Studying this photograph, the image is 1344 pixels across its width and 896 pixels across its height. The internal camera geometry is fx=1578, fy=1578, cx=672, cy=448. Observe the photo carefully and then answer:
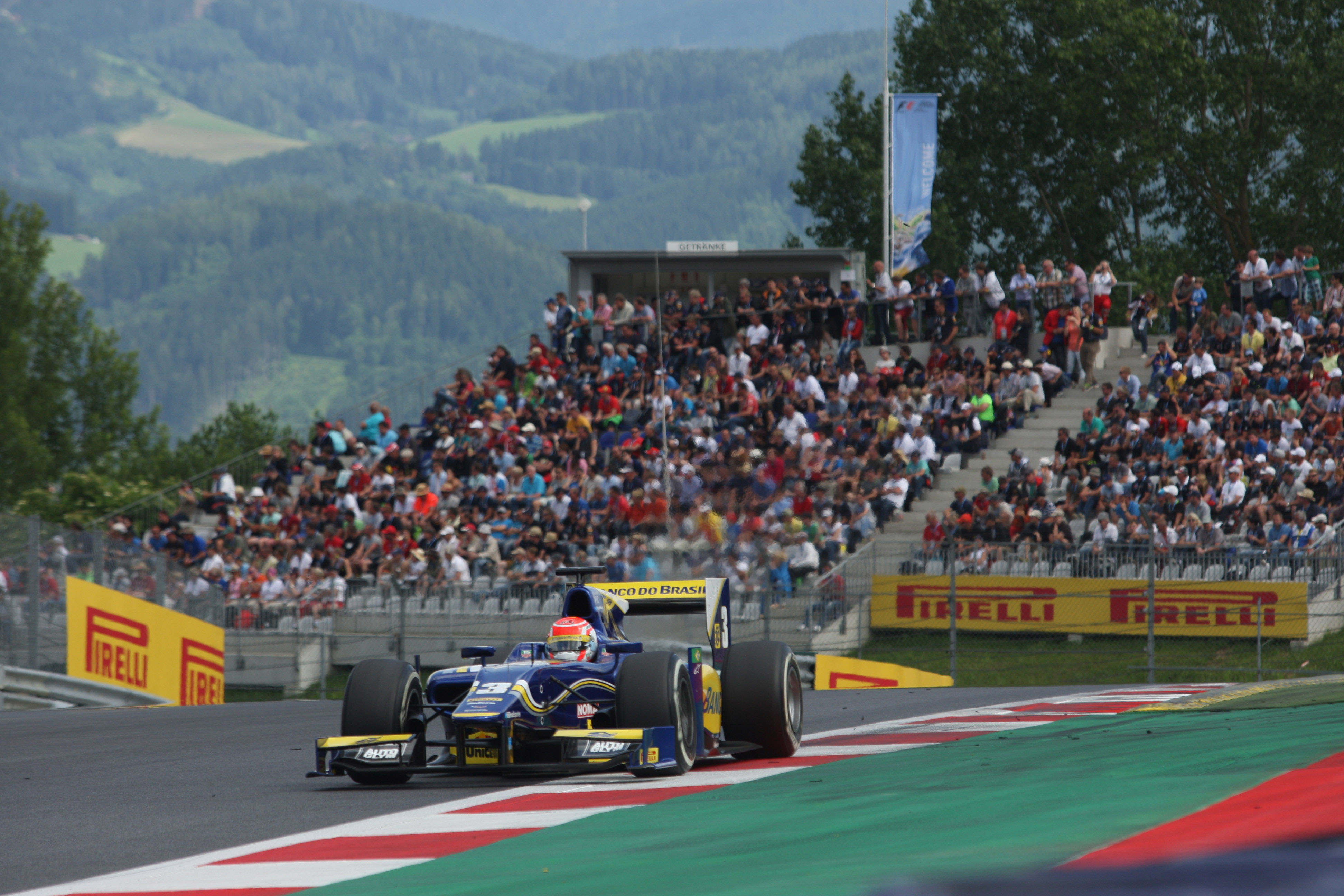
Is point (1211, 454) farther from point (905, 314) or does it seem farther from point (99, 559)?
point (99, 559)

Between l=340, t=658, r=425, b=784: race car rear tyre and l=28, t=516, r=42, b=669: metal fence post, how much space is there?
10570 mm

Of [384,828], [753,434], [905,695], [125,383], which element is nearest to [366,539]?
[753,434]

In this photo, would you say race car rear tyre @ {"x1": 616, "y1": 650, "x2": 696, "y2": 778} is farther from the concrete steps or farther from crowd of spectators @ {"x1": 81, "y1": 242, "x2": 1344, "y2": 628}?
the concrete steps

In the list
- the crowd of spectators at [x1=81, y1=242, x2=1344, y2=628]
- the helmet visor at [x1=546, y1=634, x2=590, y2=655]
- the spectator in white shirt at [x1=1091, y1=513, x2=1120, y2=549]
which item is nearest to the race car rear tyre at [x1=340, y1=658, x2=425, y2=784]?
the helmet visor at [x1=546, y1=634, x2=590, y2=655]

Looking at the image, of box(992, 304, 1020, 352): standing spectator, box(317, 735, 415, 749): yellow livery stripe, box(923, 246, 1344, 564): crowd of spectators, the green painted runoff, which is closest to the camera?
the green painted runoff

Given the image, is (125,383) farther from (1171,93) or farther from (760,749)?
(760,749)

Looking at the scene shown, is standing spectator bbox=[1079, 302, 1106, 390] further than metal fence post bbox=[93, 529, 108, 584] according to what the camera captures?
Yes

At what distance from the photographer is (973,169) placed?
2000 inches

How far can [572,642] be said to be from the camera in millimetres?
9875

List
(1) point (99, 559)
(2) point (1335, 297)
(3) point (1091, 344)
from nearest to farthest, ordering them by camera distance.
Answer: (1) point (99, 559)
(2) point (1335, 297)
(3) point (1091, 344)

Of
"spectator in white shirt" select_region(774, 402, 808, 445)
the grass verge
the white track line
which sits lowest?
the grass verge

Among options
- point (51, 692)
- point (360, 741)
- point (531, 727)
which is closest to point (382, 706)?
point (360, 741)

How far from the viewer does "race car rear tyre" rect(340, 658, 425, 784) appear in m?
9.47

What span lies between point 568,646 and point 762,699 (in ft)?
4.48
